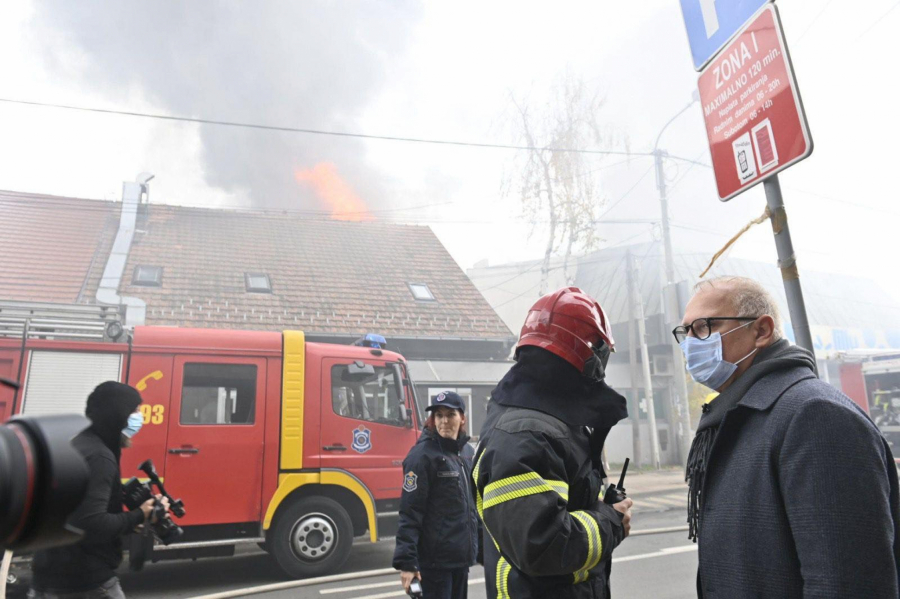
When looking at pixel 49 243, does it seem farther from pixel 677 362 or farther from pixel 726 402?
pixel 726 402

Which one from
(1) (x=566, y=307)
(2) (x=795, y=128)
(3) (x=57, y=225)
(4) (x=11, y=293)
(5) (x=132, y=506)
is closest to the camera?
(1) (x=566, y=307)

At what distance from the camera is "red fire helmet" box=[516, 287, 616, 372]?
178cm

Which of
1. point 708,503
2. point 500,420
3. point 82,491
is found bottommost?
point 708,503

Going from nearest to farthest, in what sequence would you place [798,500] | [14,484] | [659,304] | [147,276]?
1. [14,484]
2. [798,500]
3. [147,276]
4. [659,304]

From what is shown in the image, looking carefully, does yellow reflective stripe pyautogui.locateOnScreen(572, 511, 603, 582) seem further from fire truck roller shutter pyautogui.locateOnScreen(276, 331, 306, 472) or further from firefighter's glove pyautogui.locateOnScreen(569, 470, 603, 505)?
fire truck roller shutter pyautogui.locateOnScreen(276, 331, 306, 472)

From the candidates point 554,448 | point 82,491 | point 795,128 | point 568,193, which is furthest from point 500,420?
point 568,193

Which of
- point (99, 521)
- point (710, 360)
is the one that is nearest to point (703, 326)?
point (710, 360)

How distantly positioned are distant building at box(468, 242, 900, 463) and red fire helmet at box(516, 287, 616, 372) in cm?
1374

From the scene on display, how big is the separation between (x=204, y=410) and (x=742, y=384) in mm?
5664

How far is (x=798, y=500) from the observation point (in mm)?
1436

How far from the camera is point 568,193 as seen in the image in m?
19.0

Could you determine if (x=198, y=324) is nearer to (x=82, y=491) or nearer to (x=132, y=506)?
(x=132, y=506)

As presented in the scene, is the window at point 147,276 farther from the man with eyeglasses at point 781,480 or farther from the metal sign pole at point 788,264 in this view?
the man with eyeglasses at point 781,480

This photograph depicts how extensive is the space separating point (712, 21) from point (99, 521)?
11.0ft
